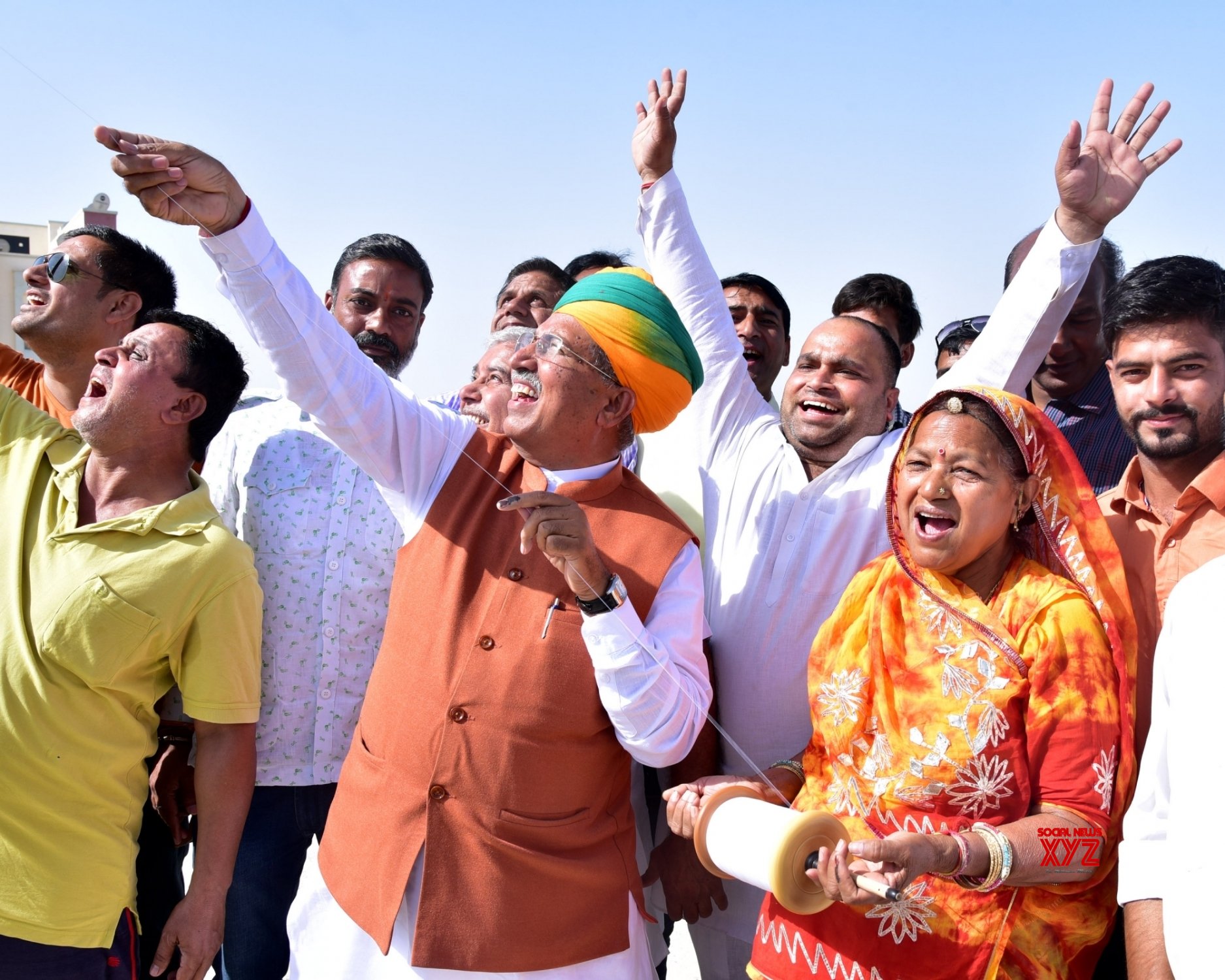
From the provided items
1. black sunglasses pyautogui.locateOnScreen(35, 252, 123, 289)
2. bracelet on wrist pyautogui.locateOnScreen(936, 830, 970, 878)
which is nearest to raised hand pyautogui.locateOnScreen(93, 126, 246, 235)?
black sunglasses pyautogui.locateOnScreen(35, 252, 123, 289)

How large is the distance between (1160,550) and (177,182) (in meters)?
2.61

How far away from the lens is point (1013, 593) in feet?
7.80

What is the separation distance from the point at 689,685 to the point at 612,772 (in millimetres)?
327

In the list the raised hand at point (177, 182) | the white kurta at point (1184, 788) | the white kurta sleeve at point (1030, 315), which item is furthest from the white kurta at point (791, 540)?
the raised hand at point (177, 182)

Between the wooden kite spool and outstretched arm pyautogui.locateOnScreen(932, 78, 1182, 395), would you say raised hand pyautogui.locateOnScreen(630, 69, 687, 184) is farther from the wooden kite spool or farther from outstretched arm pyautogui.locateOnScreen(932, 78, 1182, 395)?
the wooden kite spool

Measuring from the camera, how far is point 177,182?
2.29 meters

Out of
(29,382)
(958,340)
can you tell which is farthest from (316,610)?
(958,340)

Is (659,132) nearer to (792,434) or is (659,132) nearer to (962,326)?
(792,434)

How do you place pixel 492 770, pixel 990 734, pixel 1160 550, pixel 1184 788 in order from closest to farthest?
pixel 1184 788 < pixel 990 734 < pixel 492 770 < pixel 1160 550

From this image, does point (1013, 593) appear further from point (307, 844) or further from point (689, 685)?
point (307, 844)

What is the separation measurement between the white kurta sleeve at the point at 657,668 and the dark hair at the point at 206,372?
148 centimetres

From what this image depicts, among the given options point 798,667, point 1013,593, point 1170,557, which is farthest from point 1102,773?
point 798,667

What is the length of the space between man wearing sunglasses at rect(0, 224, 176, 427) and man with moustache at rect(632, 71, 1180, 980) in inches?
71.0

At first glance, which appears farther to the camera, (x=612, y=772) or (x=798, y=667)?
(x=798, y=667)
